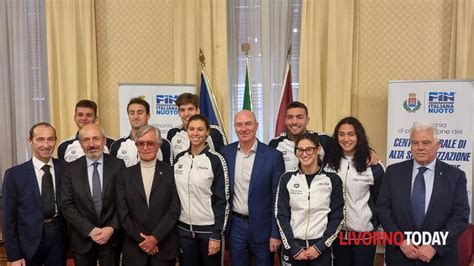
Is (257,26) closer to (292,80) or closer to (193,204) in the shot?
(292,80)

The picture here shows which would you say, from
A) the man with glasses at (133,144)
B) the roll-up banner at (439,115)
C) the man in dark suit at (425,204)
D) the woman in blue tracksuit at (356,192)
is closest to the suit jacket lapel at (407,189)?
the man in dark suit at (425,204)

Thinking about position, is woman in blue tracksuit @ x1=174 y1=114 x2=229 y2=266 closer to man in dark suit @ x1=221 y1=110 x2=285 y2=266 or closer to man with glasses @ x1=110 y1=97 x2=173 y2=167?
man in dark suit @ x1=221 y1=110 x2=285 y2=266

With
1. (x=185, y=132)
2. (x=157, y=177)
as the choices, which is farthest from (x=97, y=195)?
(x=185, y=132)

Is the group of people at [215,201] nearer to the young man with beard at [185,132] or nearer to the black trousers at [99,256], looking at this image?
the black trousers at [99,256]

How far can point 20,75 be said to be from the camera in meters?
5.41

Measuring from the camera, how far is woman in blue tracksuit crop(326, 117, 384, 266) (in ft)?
8.76

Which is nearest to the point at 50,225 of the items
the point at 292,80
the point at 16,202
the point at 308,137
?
the point at 16,202

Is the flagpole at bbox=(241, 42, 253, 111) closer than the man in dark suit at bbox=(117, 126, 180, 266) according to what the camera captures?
No

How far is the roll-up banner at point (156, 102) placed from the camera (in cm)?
465

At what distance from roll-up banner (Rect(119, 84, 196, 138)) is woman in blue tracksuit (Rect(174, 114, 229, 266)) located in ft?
6.36

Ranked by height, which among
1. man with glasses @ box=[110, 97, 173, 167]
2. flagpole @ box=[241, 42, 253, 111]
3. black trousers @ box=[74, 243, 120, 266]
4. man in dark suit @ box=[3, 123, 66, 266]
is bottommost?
black trousers @ box=[74, 243, 120, 266]

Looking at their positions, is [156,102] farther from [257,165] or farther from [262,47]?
[257,165]

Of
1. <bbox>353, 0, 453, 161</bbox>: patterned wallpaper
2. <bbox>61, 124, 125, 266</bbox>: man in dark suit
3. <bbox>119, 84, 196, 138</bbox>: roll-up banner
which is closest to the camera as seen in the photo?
<bbox>61, 124, 125, 266</bbox>: man in dark suit

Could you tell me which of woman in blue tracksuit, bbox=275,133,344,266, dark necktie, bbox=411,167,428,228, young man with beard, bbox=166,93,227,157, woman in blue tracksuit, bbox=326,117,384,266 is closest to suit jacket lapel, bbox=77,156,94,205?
young man with beard, bbox=166,93,227,157
